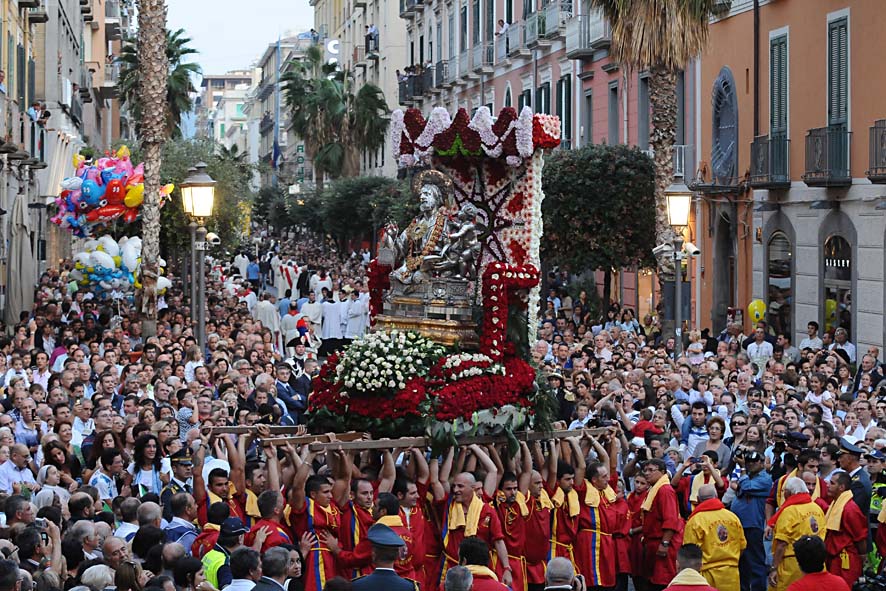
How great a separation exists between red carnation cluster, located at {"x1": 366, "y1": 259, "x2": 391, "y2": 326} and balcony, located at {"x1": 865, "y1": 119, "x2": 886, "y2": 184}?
1083 cm

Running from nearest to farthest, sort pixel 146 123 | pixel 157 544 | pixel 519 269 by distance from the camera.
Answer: pixel 157 544 → pixel 519 269 → pixel 146 123

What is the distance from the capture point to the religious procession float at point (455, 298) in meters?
12.6

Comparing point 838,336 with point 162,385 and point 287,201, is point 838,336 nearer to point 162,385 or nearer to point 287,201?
point 162,385

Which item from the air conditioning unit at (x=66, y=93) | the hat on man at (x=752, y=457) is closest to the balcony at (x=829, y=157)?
the hat on man at (x=752, y=457)

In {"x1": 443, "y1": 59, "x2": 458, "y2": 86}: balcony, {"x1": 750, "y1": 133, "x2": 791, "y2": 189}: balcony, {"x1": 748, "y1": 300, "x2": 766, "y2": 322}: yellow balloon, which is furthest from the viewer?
{"x1": 443, "y1": 59, "x2": 458, "y2": 86}: balcony

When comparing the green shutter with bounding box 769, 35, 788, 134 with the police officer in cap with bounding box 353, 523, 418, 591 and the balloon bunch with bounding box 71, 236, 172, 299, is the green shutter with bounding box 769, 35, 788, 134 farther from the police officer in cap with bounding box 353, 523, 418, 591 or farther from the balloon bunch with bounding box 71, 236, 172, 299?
the police officer in cap with bounding box 353, 523, 418, 591

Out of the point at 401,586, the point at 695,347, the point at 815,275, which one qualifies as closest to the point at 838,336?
the point at 695,347

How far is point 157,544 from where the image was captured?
9.52 meters

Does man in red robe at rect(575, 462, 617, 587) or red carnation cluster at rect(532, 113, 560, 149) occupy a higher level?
A: red carnation cluster at rect(532, 113, 560, 149)

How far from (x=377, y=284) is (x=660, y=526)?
144 inches

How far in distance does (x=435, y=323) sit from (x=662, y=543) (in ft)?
9.01

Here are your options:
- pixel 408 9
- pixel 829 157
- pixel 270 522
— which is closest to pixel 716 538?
pixel 270 522

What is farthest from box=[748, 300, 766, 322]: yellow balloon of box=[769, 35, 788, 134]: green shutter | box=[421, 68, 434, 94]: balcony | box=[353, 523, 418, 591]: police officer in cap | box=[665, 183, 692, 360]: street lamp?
box=[421, 68, 434, 94]: balcony

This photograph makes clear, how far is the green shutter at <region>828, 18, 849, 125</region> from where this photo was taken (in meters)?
25.4
